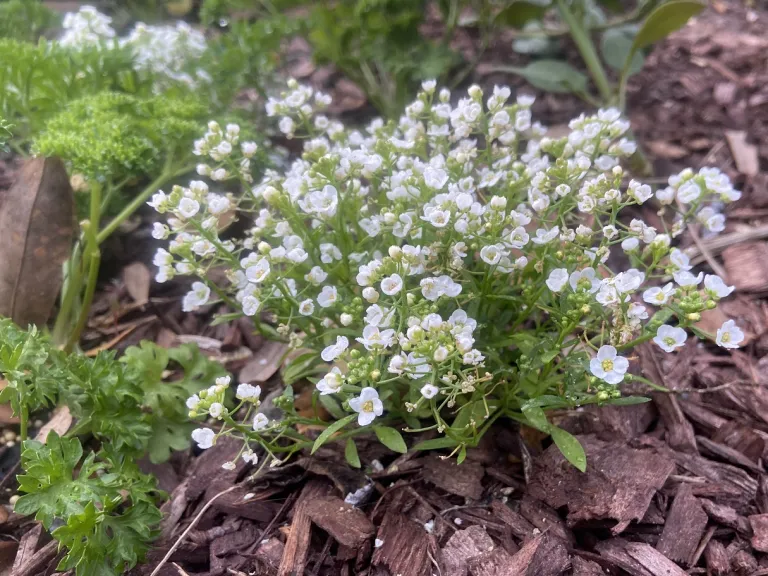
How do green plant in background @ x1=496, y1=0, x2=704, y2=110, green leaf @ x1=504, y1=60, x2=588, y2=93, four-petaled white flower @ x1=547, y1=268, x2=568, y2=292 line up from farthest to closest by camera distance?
green leaf @ x1=504, y1=60, x2=588, y2=93
green plant in background @ x1=496, y1=0, x2=704, y2=110
four-petaled white flower @ x1=547, y1=268, x2=568, y2=292

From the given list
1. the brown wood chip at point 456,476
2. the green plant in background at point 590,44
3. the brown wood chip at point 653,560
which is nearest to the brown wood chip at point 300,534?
the brown wood chip at point 456,476

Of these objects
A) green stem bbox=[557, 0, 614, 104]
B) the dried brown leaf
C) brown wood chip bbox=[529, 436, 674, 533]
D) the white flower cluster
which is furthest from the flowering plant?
green stem bbox=[557, 0, 614, 104]

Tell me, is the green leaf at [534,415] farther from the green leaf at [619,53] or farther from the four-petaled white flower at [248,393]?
the green leaf at [619,53]

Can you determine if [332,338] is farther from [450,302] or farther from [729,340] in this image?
[729,340]

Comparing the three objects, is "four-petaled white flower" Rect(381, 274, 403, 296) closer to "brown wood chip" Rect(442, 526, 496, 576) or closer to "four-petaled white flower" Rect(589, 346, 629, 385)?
"four-petaled white flower" Rect(589, 346, 629, 385)

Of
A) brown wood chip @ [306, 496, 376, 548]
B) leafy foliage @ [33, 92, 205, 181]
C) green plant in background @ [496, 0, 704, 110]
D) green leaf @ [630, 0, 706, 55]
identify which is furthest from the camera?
green plant in background @ [496, 0, 704, 110]

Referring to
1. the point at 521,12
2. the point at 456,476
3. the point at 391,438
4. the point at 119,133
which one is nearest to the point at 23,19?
the point at 119,133

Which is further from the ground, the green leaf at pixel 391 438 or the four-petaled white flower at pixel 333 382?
the four-petaled white flower at pixel 333 382
